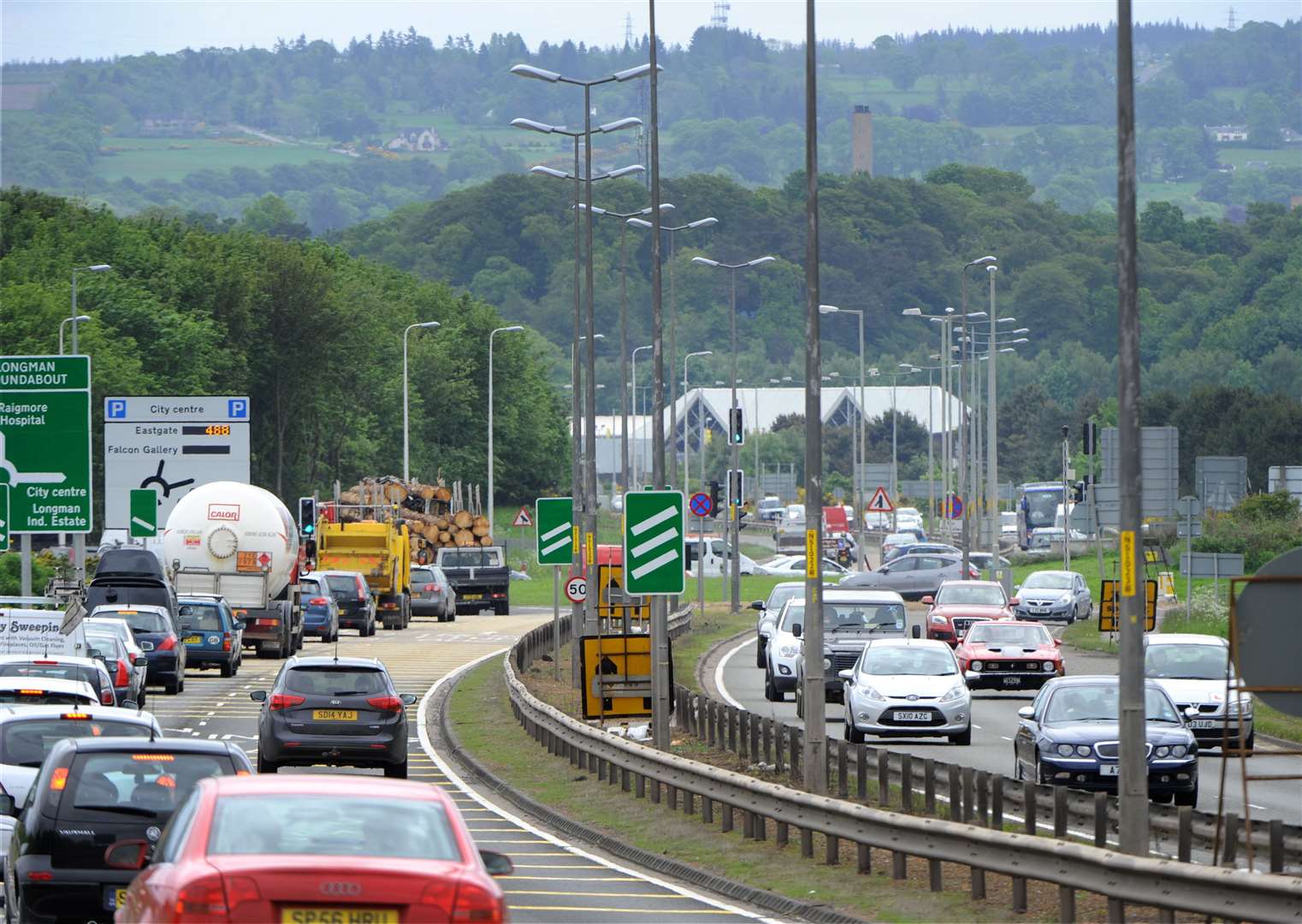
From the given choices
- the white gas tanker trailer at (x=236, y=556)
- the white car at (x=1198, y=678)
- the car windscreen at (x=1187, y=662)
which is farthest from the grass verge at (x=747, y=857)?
the white gas tanker trailer at (x=236, y=556)

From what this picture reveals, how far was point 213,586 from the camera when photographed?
51500mm

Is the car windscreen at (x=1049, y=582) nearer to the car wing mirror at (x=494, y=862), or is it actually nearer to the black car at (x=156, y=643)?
the black car at (x=156, y=643)

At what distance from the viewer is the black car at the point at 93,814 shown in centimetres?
1443

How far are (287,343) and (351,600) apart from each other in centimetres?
4662

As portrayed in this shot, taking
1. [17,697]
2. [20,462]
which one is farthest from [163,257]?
[17,697]

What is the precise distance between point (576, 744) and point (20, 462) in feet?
43.4

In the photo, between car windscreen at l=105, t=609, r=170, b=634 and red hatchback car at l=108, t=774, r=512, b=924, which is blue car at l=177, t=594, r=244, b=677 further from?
red hatchback car at l=108, t=774, r=512, b=924

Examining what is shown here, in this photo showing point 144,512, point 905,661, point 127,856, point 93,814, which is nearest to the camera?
point 127,856

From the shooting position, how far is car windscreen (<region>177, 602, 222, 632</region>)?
152ft

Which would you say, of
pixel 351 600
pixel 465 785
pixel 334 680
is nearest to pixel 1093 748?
pixel 465 785

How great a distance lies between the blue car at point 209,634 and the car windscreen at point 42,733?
2703cm

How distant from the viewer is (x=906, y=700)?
3250 centimetres

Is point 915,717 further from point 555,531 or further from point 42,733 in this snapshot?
point 42,733

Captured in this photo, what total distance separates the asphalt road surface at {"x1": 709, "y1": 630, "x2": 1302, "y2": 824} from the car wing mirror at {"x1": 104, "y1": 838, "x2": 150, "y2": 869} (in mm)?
7524
